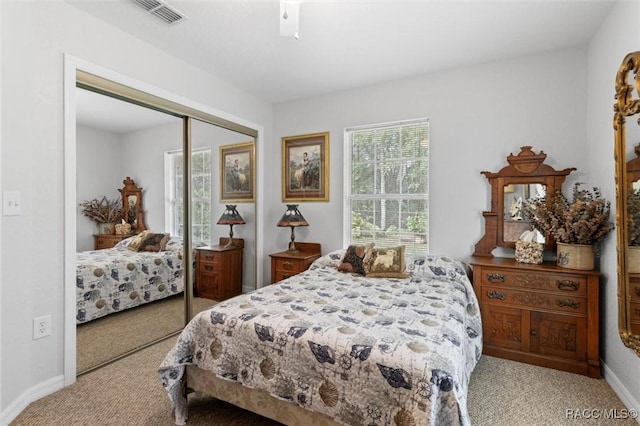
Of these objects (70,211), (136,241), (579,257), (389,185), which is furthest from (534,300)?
(70,211)

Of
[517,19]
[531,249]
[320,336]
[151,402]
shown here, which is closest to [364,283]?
[320,336]

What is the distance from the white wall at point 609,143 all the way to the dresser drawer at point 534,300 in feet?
0.64

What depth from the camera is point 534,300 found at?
8.25 ft

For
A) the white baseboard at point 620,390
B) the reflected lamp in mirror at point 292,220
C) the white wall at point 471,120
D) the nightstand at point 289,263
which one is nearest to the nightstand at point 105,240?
the nightstand at point 289,263

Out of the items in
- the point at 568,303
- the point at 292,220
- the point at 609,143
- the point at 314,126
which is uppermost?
the point at 314,126

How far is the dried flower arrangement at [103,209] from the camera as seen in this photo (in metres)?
2.42

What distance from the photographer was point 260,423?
1.84m

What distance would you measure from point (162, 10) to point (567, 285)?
362 centimetres

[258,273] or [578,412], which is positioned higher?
[258,273]

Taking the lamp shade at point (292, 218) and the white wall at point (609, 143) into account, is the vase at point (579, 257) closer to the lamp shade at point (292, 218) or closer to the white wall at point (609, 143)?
the white wall at point (609, 143)

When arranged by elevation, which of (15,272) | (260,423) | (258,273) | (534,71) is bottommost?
(260,423)

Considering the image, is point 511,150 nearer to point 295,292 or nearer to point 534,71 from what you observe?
point 534,71

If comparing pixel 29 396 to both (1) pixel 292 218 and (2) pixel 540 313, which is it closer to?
(1) pixel 292 218

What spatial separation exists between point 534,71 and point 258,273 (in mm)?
3639
